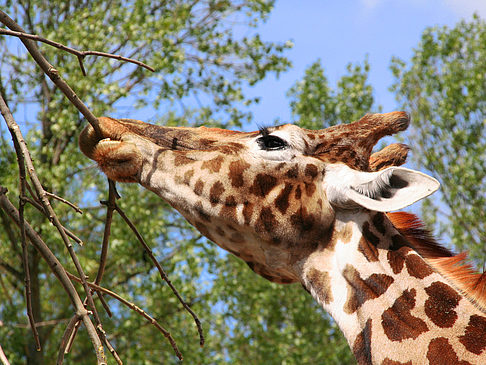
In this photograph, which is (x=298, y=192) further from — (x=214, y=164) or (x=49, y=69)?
(x=49, y=69)

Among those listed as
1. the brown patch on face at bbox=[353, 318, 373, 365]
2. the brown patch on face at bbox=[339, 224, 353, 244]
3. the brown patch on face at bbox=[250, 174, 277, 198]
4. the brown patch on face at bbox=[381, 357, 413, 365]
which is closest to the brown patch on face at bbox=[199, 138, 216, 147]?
the brown patch on face at bbox=[250, 174, 277, 198]

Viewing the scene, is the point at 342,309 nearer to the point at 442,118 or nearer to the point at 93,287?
the point at 93,287

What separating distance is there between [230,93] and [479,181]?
614 cm

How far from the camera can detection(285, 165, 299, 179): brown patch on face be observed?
3162mm

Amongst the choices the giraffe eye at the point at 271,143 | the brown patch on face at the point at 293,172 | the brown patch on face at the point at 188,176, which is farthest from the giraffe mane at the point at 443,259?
the brown patch on face at the point at 188,176

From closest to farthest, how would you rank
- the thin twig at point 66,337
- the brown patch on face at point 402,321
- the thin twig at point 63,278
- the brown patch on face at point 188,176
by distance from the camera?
the thin twig at point 63,278, the thin twig at point 66,337, the brown patch on face at point 402,321, the brown patch on face at point 188,176

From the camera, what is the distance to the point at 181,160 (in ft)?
10.9

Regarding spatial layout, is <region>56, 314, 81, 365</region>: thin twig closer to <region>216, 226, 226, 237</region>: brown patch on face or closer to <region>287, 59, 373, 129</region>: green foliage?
<region>216, 226, 226, 237</region>: brown patch on face

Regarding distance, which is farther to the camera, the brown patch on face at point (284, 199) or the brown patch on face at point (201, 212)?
the brown patch on face at point (201, 212)

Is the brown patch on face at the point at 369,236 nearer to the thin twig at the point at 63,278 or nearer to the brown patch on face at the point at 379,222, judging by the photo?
the brown patch on face at the point at 379,222

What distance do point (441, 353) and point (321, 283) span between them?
593 mm

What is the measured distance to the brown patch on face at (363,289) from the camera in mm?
Result: 2807

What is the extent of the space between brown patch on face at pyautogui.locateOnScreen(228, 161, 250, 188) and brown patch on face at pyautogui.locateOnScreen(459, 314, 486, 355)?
3.90ft

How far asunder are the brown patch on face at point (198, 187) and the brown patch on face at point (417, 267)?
1.00 meters
